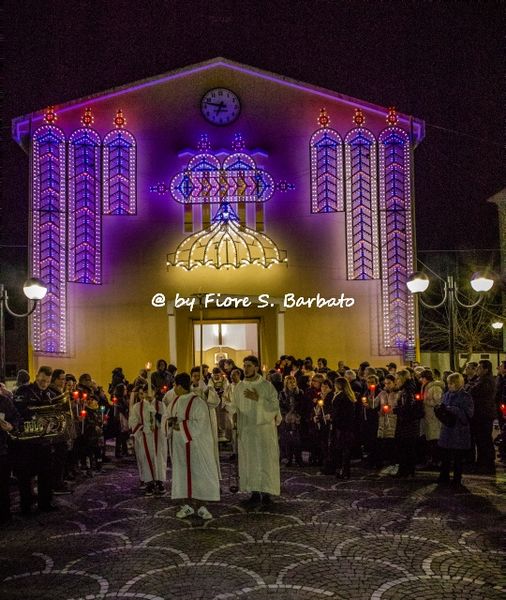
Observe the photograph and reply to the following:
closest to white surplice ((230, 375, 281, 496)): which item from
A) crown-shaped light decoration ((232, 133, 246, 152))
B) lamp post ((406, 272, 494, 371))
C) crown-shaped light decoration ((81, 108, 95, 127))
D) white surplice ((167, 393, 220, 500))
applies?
white surplice ((167, 393, 220, 500))

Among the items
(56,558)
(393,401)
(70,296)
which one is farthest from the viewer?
(70,296)

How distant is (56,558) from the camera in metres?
6.55

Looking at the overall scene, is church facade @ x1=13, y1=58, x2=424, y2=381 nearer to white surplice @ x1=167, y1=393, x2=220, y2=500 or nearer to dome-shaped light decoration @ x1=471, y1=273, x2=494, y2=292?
dome-shaped light decoration @ x1=471, y1=273, x2=494, y2=292

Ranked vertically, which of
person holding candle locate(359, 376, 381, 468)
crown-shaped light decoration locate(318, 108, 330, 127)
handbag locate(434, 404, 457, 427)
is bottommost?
person holding candle locate(359, 376, 381, 468)

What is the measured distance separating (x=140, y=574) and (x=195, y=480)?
2.07 meters

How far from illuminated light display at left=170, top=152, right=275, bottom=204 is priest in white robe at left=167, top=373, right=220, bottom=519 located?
12.3 metres

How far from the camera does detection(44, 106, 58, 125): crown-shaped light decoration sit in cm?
1953

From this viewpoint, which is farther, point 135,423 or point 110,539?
point 135,423

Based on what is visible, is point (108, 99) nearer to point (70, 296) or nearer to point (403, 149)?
point (70, 296)

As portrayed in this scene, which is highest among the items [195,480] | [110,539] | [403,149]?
[403,149]

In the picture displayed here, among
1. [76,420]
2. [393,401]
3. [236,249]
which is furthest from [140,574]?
[236,249]

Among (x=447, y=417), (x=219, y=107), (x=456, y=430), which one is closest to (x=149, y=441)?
(x=447, y=417)

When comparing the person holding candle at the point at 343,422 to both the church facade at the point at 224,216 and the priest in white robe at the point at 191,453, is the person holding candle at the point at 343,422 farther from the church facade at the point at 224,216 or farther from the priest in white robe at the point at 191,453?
the church facade at the point at 224,216

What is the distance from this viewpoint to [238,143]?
20.1 meters
